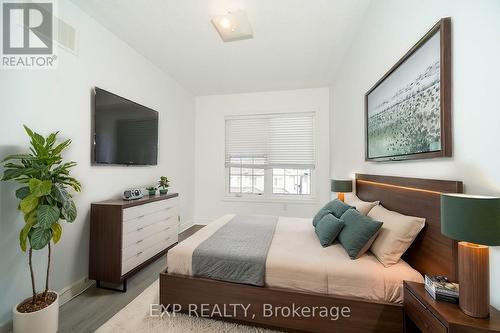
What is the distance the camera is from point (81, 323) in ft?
5.52

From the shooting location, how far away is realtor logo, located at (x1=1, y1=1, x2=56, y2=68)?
160 cm

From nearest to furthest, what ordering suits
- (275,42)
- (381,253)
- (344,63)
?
(381,253) → (275,42) → (344,63)

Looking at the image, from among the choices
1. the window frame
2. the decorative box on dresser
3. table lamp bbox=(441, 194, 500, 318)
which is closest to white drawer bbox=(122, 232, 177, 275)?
the decorative box on dresser

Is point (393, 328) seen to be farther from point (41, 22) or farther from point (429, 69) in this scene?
point (41, 22)

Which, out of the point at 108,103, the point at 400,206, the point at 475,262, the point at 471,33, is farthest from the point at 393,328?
the point at 108,103

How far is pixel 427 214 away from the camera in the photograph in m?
1.35

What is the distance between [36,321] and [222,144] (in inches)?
143

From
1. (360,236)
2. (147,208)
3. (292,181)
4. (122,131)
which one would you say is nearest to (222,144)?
(292,181)

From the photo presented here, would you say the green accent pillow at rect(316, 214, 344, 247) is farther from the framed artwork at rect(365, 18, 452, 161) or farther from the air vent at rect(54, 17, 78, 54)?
the air vent at rect(54, 17, 78, 54)

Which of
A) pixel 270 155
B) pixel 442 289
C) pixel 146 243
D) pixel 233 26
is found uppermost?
pixel 233 26

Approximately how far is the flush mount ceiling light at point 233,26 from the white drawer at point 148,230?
8.30 feet

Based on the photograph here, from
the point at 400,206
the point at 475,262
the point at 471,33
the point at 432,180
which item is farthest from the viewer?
the point at 400,206

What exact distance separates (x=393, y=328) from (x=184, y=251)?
1609 millimetres

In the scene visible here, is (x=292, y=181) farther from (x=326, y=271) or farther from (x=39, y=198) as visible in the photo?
(x=39, y=198)
